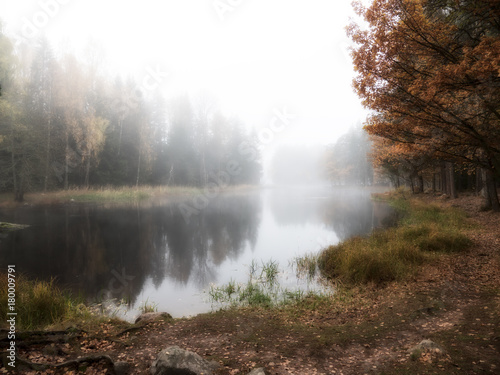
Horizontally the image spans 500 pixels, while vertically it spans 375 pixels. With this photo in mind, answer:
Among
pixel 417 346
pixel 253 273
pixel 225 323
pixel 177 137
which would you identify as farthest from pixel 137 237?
pixel 177 137

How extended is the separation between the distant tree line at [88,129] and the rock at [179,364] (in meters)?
24.8

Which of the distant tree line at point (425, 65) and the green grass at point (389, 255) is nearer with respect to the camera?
the distant tree line at point (425, 65)

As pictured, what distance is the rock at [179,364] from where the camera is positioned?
371 cm

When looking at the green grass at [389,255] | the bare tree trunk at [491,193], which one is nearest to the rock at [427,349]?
the green grass at [389,255]

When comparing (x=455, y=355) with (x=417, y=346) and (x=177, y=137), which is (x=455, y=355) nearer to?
(x=417, y=346)

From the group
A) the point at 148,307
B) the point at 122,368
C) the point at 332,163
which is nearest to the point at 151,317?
the point at 148,307

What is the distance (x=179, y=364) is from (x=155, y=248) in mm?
9803

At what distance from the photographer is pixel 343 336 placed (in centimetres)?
500

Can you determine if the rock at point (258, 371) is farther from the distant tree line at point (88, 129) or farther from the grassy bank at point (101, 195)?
the grassy bank at point (101, 195)

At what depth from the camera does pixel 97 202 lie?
93.5 feet

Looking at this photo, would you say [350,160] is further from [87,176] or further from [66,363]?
[66,363]

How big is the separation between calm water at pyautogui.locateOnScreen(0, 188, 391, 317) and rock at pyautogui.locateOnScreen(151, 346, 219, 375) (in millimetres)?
3108

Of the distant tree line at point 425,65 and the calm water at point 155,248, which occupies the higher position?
the distant tree line at point 425,65

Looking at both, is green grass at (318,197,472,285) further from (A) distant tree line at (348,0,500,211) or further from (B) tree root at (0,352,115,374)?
(B) tree root at (0,352,115,374)
